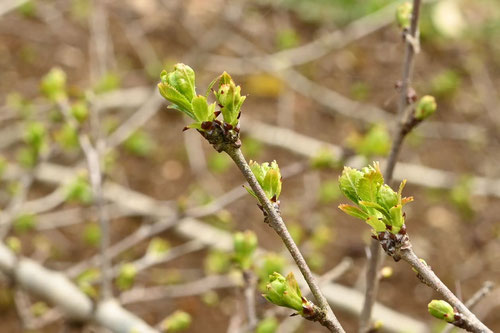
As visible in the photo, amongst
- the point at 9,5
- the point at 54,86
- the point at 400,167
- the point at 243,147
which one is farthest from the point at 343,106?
the point at 54,86

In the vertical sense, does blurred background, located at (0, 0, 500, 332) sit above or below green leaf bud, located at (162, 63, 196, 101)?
above

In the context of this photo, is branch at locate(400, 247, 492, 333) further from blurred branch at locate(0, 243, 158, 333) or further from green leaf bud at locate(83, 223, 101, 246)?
green leaf bud at locate(83, 223, 101, 246)

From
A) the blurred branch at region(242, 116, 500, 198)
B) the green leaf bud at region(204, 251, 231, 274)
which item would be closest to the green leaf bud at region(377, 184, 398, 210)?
the green leaf bud at region(204, 251, 231, 274)

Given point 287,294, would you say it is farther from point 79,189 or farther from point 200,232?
point 200,232

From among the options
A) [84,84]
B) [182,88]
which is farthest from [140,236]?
[84,84]

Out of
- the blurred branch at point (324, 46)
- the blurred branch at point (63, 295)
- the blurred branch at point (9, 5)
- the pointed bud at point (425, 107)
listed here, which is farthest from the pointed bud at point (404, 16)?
the blurred branch at point (9, 5)

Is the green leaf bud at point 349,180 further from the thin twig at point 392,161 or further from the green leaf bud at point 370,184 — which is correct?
the thin twig at point 392,161
